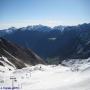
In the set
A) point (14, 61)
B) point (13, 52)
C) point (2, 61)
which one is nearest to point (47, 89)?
point (2, 61)

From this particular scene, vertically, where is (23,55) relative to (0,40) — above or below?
below

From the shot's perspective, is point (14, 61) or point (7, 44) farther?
point (7, 44)

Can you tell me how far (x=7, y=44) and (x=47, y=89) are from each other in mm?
141050

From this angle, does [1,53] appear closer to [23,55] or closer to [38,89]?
[23,55]

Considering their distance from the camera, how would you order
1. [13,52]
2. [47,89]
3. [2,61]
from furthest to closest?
1. [13,52]
2. [2,61]
3. [47,89]

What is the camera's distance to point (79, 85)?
134ft

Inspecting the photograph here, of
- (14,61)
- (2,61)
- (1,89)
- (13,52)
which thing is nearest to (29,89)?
(1,89)

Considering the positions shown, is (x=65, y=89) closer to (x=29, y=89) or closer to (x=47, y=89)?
(x=47, y=89)

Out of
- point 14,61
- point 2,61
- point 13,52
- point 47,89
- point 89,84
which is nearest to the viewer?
point 89,84

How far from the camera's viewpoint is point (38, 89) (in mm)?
43062

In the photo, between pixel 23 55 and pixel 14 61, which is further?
pixel 23 55

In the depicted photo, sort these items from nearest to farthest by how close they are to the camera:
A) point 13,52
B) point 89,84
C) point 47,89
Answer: point 89,84, point 47,89, point 13,52

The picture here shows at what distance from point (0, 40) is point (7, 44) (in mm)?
6453

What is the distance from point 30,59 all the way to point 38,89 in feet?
464
